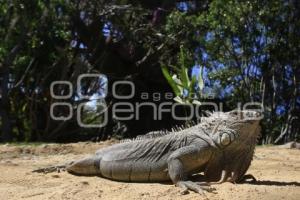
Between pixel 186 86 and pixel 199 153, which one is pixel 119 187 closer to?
pixel 199 153

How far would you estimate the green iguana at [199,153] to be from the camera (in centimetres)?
569

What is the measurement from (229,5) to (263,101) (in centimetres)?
321

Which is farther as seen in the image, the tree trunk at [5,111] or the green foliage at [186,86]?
the tree trunk at [5,111]

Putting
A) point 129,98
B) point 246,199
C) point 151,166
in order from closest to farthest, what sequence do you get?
1. point 246,199
2. point 151,166
3. point 129,98

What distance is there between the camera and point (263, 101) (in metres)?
17.5

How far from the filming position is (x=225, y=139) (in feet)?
18.7

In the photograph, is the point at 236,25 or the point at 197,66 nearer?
the point at 236,25

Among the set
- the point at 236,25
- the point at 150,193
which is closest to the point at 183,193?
the point at 150,193

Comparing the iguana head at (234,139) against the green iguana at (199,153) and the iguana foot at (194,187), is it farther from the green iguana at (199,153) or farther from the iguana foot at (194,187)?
Answer: the iguana foot at (194,187)

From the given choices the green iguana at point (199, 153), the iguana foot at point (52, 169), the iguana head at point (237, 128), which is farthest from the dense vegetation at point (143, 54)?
the iguana head at point (237, 128)

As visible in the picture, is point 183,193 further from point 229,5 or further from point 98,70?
point 98,70

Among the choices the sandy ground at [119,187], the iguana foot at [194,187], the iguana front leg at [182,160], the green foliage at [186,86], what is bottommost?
the sandy ground at [119,187]

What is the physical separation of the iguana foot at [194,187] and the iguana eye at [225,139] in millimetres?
495

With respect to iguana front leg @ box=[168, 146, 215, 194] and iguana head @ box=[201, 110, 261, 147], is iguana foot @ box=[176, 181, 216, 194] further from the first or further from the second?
iguana head @ box=[201, 110, 261, 147]
